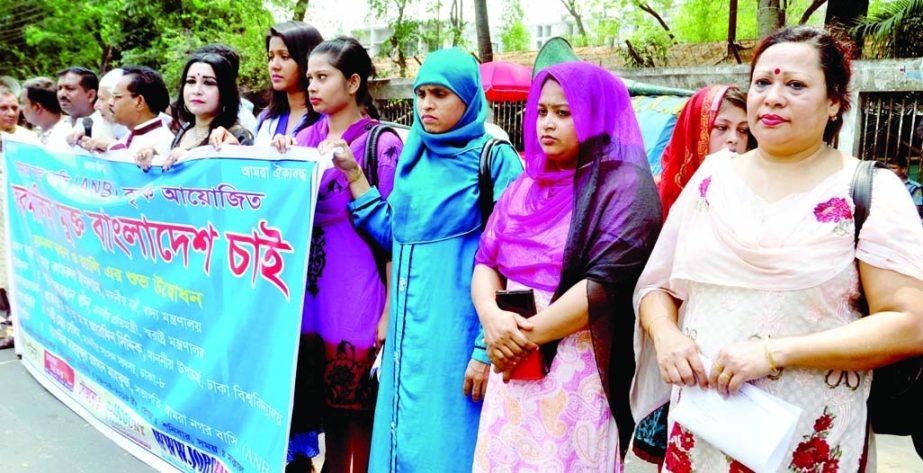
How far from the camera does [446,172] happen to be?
225 centimetres

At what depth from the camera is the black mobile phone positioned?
75.0 inches

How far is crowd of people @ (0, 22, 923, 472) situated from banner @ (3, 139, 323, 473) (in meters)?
0.13

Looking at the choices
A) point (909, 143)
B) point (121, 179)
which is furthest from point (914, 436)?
point (909, 143)

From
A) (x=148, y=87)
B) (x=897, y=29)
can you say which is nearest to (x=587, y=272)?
(x=148, y=87)

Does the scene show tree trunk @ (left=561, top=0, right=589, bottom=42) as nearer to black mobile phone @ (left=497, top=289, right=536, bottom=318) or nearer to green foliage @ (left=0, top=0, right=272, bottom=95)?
green foliage @ (left=0, top=0, right=272, bottom=95)

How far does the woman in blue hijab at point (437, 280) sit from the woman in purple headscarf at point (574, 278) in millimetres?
219

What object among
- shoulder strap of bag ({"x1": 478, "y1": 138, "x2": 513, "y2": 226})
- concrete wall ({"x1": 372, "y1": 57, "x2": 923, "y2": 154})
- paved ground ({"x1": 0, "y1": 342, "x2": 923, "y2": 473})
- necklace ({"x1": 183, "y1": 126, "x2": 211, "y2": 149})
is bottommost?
paved ground ({"x1": 0, "y1": 342, "x2": 923, "y2": 473})

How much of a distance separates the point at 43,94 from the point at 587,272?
5170 millimetres

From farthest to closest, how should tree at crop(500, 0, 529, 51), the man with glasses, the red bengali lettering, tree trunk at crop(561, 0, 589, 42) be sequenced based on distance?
tree at crop(500, 0, 529, 51) < tree trunk at crop(561, 0, 589, 42) < the man with glasses < the red bengali lettering

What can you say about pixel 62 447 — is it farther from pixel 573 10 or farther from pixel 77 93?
pixel 573 10

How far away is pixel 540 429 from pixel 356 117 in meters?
1.37

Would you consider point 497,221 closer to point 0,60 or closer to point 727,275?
point 727,275

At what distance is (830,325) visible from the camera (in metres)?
1.47

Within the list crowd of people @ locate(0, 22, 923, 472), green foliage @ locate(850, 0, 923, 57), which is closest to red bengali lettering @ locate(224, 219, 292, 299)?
crowd of people @ locate(0, 22, 923, 472)
